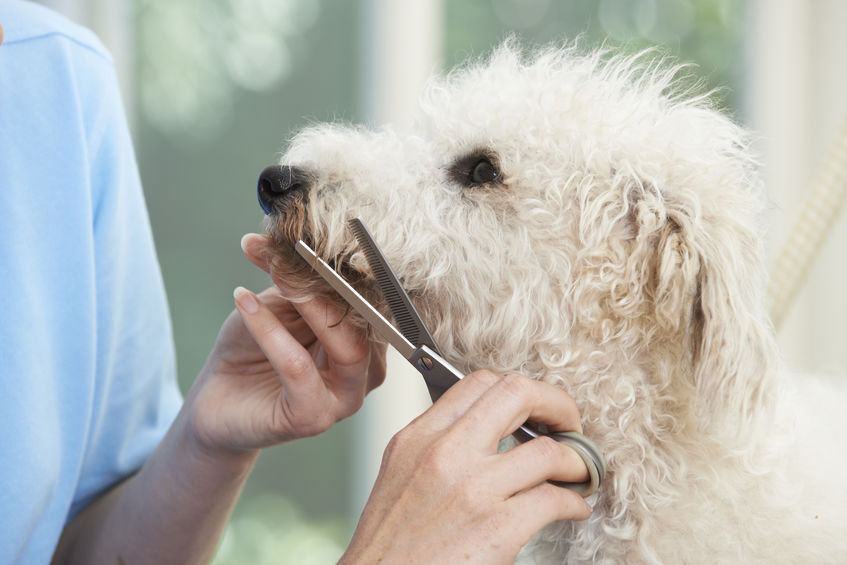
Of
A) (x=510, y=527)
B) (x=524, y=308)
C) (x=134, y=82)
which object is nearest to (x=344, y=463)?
(x=134, y=82)

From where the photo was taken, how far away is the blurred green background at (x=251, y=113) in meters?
1.91

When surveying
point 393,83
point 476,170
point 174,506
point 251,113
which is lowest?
point 174,506

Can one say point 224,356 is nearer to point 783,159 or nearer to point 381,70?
point 381,70

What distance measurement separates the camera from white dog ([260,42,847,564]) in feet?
2.30

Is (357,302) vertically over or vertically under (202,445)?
over

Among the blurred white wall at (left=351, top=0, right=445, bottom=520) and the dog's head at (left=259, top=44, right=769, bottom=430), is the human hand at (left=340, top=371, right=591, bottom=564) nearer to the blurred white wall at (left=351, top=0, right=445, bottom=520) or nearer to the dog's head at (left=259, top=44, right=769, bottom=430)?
the dog's head at (left=259, top=44, right=769, bottom=430)

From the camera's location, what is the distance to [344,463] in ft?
6.42

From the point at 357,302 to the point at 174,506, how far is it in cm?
41

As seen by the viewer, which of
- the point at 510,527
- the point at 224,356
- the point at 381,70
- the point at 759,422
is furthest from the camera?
the point at 381,70

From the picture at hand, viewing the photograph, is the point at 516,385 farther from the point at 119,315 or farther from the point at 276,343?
the point at 119,315

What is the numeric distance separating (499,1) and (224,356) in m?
1.41

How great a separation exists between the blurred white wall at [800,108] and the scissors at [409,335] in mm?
1588

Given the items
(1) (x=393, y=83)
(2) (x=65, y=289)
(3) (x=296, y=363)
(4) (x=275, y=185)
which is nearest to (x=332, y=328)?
(3) (x=296, y=363)

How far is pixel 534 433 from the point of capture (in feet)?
2.15
